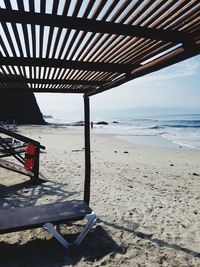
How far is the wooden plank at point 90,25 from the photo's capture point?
245 centimetres

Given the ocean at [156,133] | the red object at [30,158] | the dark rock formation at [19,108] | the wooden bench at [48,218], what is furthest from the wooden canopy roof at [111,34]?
the dark rock formation at [19,108]

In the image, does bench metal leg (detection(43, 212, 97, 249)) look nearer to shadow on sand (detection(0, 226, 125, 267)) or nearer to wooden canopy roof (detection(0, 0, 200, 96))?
shadow on sand (detection(0, 226, 125, 267))

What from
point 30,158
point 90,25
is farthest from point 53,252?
point 30,158

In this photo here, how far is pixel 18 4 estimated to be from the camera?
2.30 meters

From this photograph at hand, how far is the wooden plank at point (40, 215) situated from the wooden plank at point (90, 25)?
9.98ft

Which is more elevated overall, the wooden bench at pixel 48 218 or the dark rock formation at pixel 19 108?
the dark rock formation at pixel 19 108

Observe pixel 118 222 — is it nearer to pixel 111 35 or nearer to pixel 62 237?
pixel 62 237

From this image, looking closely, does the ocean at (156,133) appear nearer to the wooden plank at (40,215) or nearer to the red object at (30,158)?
the red object at (30,158)

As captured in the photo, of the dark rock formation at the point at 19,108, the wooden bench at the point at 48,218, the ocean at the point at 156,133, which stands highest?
the dark rock formation at the point at 19,108

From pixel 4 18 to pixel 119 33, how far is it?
1.10 meters

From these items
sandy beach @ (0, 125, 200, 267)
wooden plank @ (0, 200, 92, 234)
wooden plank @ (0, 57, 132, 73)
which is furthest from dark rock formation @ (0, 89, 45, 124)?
wooden plank @ (0, 57, 132, 73)

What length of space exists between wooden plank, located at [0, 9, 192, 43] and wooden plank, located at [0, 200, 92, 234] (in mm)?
3043

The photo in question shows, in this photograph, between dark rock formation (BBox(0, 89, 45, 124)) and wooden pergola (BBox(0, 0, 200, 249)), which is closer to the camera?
wooden pergola (BBox(0, 0, 200, 249))

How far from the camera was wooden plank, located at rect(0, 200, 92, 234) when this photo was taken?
427cm
